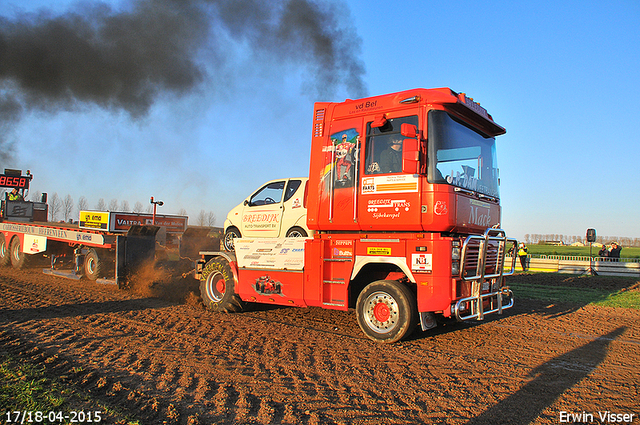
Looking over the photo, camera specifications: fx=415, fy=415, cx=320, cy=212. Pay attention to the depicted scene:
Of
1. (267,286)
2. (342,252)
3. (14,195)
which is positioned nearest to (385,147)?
(342,252)

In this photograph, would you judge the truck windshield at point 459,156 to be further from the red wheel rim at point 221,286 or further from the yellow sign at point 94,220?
the yellow sign at point 94,220

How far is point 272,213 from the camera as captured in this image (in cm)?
870

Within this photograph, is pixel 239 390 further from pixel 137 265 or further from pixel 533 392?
pixel 137 265

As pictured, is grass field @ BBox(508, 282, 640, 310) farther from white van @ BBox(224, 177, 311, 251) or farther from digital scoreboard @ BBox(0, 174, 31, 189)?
digital scoreboard @ BBox(0, 174, 31, 189)

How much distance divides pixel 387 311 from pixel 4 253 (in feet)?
52.9

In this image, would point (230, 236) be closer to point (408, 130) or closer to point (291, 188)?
point (291, 188)

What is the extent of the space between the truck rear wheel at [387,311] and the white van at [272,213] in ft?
7.15

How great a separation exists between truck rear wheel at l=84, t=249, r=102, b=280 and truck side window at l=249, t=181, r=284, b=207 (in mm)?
5419

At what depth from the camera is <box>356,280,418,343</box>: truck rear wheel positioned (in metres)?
5.78

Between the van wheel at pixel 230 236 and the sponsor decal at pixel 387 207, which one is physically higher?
the sponsor decal at pixel 387 207

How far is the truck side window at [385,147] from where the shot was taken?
6047 millimetres

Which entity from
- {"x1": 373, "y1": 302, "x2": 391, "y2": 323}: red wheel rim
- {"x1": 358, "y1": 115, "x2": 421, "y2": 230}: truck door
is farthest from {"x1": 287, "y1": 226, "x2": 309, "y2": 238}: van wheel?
{"x1": 373, "y1": 302, "x2": 391, "y2": 323}: red wheel rim

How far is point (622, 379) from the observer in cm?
458

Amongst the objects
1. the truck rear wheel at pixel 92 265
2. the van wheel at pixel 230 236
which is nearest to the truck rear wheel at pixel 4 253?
the truck rear wheel at pixel 92 265
